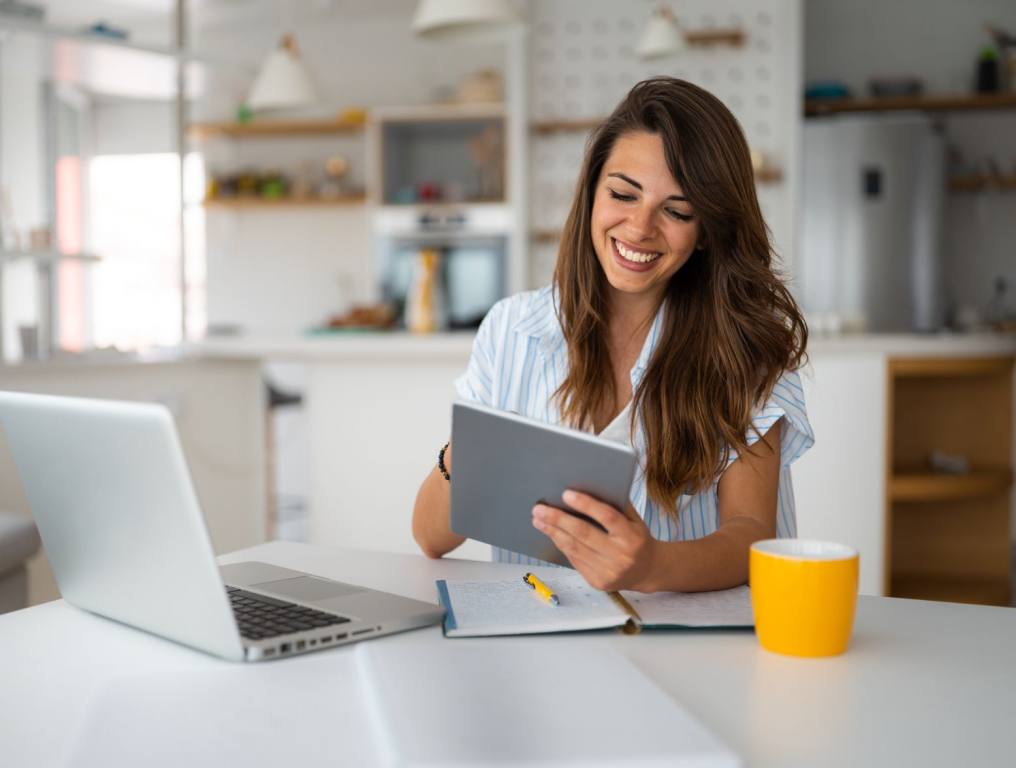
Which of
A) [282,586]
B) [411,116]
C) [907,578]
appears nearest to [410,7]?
[411,116]

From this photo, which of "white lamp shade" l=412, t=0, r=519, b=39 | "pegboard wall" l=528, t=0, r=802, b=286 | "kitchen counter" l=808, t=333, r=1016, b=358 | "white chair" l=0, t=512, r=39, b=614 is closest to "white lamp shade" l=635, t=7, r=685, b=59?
"pegboard wall" l=528, t=0, r=802, b=286

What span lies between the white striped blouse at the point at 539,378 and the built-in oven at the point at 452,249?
4.27m

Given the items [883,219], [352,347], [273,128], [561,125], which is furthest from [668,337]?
[273,128]

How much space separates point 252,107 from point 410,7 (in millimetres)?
2750

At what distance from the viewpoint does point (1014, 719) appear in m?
0.78

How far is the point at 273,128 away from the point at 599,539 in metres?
6.27

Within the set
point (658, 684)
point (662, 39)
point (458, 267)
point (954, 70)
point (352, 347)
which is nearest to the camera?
point (658, 684)

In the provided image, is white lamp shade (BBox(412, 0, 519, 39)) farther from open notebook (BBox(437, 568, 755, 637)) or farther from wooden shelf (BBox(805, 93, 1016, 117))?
wooden shelf (BBox(805, 93, 1016, 117))

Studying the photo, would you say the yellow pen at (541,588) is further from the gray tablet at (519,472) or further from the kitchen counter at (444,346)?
the kitchen counter at (444,346)

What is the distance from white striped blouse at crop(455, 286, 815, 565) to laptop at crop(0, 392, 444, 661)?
0.51 m

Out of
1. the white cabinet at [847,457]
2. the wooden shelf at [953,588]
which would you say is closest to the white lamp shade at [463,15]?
the white cabinet at [847,457]

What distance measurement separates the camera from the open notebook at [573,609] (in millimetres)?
958

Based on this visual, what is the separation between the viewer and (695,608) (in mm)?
1041

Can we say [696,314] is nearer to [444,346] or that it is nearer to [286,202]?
[444,346]
